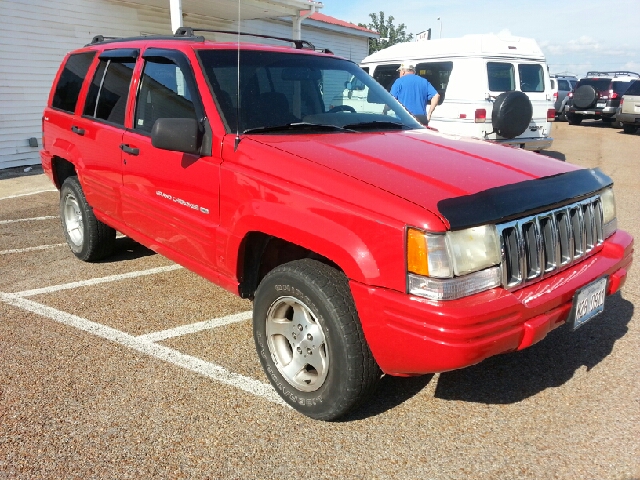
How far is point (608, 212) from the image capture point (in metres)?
3.13

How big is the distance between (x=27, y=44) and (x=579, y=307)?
433 inches

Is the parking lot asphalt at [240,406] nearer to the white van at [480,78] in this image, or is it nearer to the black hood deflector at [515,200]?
the black hood deflector at [515,200]

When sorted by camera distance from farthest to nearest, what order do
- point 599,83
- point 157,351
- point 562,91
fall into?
1. point 562,91
2. point 599,83
3. point 157,351

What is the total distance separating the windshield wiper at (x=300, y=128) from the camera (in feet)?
10.3

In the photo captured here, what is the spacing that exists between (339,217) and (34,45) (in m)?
10.4

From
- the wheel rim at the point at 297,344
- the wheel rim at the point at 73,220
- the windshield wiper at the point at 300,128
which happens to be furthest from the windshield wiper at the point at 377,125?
the wheel rim at the point at 73,220

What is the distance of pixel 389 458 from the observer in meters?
2.47

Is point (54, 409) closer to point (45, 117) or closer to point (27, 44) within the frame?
point (45, 117)

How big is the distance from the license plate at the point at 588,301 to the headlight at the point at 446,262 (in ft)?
2.14

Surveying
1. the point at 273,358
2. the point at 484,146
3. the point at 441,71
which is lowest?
the point at 273,358

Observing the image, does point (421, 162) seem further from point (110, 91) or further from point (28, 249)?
point (28, 249)

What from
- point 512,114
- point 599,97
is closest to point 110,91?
point 512,114

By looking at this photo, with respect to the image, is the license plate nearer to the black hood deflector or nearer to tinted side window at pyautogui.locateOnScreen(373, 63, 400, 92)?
the black hood deflector

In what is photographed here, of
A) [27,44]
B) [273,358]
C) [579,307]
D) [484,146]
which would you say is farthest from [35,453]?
[27,44]
